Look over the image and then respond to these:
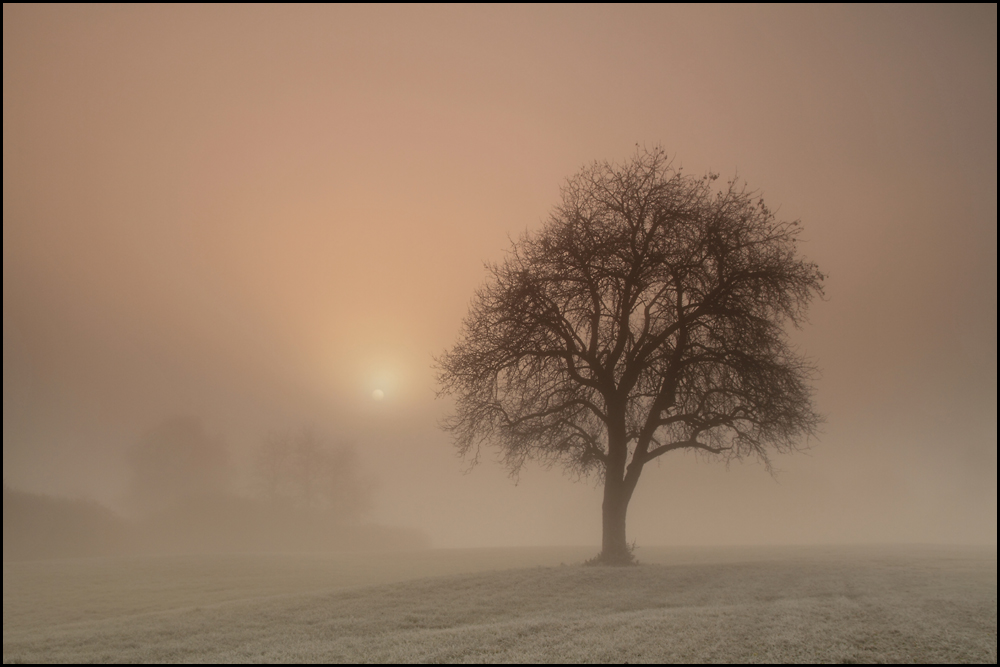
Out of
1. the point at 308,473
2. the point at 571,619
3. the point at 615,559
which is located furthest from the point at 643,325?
the point at 308,473

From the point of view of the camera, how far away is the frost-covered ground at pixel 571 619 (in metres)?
9.53

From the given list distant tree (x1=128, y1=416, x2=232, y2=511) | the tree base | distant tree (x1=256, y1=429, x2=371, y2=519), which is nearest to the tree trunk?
the tree base

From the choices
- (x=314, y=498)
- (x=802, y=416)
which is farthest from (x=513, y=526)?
(x=802, y=416)

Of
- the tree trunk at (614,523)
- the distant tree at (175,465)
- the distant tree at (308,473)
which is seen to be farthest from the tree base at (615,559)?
the distant tree at (175,465)

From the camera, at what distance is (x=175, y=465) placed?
235 feet

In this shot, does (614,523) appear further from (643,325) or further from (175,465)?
(175,465)

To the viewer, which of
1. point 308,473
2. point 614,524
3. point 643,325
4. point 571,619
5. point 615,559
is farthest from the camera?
point 308,473

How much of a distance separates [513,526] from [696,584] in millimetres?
86983

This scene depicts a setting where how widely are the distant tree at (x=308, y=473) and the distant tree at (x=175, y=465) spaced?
6357 mm

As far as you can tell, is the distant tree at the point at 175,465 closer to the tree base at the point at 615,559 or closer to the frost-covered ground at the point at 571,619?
the frost-covered ground at the point at 571,619

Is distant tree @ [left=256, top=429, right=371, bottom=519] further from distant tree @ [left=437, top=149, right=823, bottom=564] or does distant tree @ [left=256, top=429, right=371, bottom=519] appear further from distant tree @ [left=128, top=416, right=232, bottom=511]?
distant tree @ [left=437, top=149, right=823, bottom=564]

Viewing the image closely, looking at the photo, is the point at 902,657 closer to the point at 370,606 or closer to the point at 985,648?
the point at 985,648

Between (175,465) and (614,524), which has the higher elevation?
(175,465)

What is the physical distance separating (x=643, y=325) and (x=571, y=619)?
41.2ft
